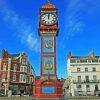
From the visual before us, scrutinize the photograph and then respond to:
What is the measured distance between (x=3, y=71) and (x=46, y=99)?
92.3ft

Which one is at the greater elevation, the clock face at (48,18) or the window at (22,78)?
the clock face at (48,18)

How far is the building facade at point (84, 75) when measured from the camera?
59938mm

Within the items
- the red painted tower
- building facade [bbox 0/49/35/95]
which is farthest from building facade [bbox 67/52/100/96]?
the red painted tower

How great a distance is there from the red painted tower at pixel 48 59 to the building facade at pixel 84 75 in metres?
29.9

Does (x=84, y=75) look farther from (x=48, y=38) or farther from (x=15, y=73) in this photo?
(x=48, y=38)

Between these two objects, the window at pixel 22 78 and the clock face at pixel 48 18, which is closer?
the clock face at pixel 48 18

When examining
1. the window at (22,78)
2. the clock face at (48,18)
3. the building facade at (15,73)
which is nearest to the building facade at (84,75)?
the building facade at (15,73)

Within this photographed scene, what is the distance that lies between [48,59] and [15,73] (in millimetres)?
26587

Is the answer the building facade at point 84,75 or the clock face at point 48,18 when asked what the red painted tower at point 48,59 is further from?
the building facade at point 84,75

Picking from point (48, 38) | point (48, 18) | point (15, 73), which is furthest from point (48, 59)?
point (15, 73)

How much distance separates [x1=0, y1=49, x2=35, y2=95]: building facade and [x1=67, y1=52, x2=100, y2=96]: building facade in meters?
10.6

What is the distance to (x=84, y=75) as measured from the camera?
60.9 m

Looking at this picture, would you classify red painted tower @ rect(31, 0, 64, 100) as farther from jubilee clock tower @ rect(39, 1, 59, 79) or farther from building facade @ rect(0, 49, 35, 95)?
building facade @ rect(0, 49, 35, 95)

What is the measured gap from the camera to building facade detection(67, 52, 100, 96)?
197 feet
